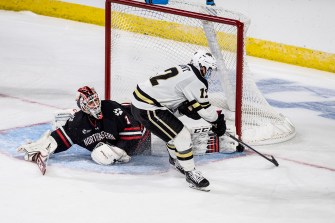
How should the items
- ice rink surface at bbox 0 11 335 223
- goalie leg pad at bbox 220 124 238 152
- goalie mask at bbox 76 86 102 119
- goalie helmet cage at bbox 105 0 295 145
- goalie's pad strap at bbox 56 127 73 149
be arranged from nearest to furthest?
ice rink surface at bbox 0 11 335 223, goalie mask at bbox 76 86 102 119, goalie's pad strap at bbox 56 127 73 149, goalie leg pad at bbox 220 124 238 152, goalie helmet cage at bbox 105 0 295 145

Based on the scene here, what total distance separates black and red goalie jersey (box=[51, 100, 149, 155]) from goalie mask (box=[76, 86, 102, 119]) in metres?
0.06

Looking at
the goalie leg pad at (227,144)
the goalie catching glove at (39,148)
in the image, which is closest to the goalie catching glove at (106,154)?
the goalie catching glove at (39,148)

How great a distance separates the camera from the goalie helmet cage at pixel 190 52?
16.9 feet

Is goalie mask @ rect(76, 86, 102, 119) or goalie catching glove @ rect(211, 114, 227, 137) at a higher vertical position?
goalie mask @ rect(76, 86, 102, 119)

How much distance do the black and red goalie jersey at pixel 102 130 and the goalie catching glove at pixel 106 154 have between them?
0.25 feet

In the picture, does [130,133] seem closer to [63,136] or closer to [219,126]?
[63,136]

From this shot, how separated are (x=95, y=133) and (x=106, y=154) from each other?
0.16m

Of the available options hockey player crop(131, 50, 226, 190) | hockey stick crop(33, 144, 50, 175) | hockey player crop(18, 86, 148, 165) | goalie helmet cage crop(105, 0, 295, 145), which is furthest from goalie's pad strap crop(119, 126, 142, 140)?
goalie helmet cage crop(105, 0, 295, 145)

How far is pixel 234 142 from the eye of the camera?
16.4ft

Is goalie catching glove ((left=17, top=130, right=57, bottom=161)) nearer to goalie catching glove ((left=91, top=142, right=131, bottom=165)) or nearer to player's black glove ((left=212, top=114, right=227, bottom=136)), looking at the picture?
goalie catching glove ((left=91, top=142, right=131, bottom=165))

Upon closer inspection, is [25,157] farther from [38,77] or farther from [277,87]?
[277,87]

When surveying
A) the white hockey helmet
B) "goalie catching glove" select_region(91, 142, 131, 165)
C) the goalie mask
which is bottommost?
"goalie catching glove" select_region(91, 142, 131, 165)

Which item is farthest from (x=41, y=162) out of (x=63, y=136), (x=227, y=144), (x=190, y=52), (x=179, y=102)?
(x=190, y=52)

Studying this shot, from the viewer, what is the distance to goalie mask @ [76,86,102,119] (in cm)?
457
